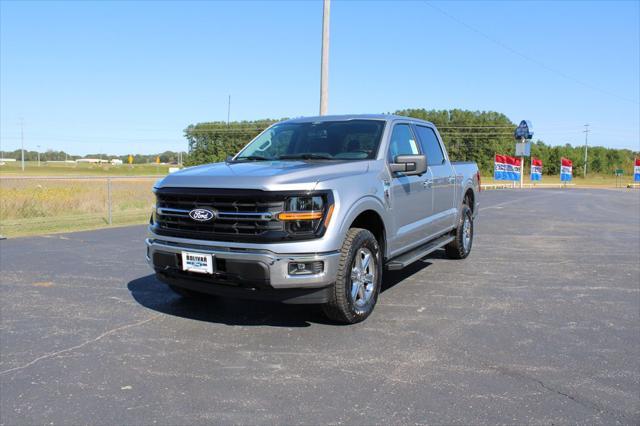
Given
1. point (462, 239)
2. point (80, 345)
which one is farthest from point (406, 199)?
point (80, 345)

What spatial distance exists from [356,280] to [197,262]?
4.66ft

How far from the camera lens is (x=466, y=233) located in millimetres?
8281

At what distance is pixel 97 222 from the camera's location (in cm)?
1427

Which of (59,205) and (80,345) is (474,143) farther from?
(80,345)

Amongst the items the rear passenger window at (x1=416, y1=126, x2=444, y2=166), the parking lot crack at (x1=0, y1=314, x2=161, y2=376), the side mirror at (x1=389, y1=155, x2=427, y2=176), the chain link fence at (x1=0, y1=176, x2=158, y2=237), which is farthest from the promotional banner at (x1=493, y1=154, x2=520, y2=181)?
the parking lot crack at (x1=0, y1=314, x2=161, y2=376)

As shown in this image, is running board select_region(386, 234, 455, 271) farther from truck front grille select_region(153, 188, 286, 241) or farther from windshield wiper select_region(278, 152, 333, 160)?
truck front grille select_region(153, 188, 286, 241)

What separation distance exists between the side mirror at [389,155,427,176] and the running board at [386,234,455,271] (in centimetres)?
95

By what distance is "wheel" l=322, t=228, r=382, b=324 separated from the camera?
179 inches

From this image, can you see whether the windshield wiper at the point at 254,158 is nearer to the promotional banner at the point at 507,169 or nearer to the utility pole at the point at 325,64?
the utility pole at the point at 325,64

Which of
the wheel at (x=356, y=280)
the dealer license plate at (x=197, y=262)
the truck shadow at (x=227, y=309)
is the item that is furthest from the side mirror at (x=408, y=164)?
the dealer license plate at (x=197, y=262)

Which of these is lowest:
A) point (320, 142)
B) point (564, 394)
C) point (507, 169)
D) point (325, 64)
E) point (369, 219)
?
point (564, 394)

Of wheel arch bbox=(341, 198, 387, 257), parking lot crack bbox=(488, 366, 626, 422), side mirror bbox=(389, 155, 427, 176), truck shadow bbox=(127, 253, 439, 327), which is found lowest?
parking lot crack bbox=(488, 366, 626, 422)

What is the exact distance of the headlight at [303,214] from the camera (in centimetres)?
429

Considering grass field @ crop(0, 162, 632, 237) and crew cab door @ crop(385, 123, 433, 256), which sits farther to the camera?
grass field @ crop(0, 162, 632, 237)
